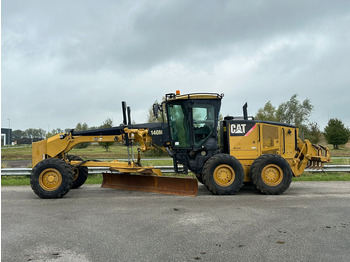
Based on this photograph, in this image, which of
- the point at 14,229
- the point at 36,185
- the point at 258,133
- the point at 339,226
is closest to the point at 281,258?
the point at 339,226

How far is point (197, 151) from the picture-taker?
9.40 m

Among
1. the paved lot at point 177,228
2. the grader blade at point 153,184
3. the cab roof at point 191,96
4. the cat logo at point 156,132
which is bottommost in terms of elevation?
the paved lot at point 177,228

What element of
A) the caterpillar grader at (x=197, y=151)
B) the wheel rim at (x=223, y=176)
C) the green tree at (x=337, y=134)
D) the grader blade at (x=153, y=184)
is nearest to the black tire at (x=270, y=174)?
the caterpillar grader at (x=197, y=151)

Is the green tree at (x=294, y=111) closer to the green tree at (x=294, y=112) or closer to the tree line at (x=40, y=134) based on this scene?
the green tree at (x=294, y=112)

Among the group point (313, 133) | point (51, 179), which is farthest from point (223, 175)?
point (313, 133)

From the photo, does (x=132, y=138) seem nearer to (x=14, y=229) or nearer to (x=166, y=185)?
(x=166, y=185)

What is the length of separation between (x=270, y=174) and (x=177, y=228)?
14.5ft

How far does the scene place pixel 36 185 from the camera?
838 cm

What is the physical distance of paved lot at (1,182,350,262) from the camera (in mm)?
4262

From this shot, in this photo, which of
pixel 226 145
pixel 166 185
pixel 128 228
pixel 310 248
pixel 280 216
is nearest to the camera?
pixel 310 248

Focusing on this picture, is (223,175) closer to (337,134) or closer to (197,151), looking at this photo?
(197,151)

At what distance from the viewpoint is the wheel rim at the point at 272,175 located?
8859 mm

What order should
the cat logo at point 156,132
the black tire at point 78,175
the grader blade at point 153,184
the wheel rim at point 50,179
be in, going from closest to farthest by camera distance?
the wheel rim at point 50,179
the grader blade at point 153,184
the cat logo at point 156,132
the black tire at point 78,175

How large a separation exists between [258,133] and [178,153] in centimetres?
253
